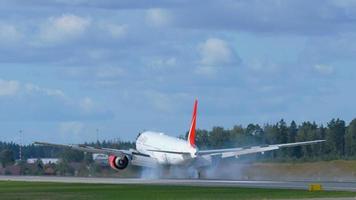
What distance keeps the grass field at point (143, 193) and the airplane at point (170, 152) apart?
78.7 ft

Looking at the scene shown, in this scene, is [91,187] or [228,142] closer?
[91,187]

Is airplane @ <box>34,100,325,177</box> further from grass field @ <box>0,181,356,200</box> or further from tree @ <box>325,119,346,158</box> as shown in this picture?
tree @ <box>325,119,346,158</box>

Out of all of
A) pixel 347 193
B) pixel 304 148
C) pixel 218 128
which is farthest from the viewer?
pixel 218 128

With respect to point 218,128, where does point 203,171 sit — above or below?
below

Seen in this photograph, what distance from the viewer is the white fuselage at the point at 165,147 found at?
4419 inches

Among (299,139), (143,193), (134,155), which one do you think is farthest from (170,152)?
(299,139)

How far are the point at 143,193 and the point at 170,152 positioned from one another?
37.2m

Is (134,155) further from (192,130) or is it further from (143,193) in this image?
(143,193)

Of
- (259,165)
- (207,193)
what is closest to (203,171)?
(259,165)

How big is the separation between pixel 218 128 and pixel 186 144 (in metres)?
82.6

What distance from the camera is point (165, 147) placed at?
116938 mm

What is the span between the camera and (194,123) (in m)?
114

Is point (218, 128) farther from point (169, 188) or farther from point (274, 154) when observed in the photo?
point (169, 188)

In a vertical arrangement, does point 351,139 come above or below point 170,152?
above
